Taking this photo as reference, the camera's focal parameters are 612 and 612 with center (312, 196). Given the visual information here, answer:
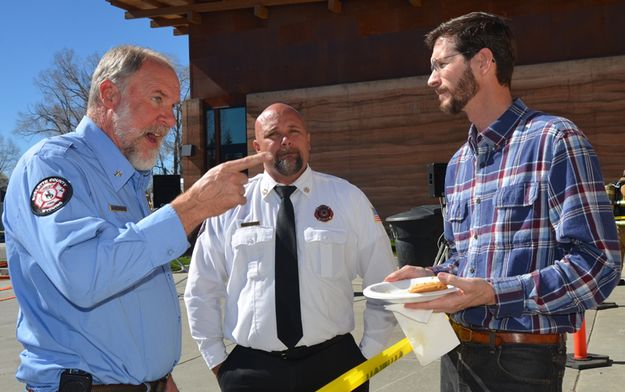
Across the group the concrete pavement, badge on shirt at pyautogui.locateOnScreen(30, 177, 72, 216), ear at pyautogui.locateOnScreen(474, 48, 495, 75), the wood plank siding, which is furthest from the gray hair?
the wood plank siding

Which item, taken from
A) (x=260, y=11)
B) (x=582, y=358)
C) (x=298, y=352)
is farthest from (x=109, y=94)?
(x=260, y=11)

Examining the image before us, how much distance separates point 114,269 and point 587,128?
51.6 feet

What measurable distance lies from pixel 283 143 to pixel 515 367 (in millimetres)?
Answer: 1801

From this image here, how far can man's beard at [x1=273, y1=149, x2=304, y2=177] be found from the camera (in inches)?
138

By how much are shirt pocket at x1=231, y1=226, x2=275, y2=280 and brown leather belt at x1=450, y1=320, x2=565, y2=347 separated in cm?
124

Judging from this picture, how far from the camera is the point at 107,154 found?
2.31 metres

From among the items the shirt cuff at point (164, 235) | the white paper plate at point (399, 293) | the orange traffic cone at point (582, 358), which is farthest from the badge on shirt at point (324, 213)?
the orange traffic cone at point (582, 358)

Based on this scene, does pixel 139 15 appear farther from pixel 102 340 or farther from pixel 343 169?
pixel 102 340

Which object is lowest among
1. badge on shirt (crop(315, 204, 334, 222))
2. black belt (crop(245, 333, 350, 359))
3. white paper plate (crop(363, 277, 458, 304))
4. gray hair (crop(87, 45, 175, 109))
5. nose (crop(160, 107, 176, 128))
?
black belt (crop(245, 333, 350, 359))

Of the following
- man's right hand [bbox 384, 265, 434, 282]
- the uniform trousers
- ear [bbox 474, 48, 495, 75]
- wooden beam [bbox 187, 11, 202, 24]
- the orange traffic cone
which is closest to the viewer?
ear [bbox 474, 48, 495, 75]

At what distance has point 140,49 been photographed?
7.89 feet

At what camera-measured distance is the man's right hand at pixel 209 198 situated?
2.02 m

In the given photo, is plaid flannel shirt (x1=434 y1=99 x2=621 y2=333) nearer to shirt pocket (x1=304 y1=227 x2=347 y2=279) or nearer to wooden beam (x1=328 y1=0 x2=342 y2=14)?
shirt pocket (x1=304 y1=227 x2=347 y2=279)

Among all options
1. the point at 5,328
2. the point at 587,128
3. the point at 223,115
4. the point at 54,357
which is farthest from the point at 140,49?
the point at 223,115
